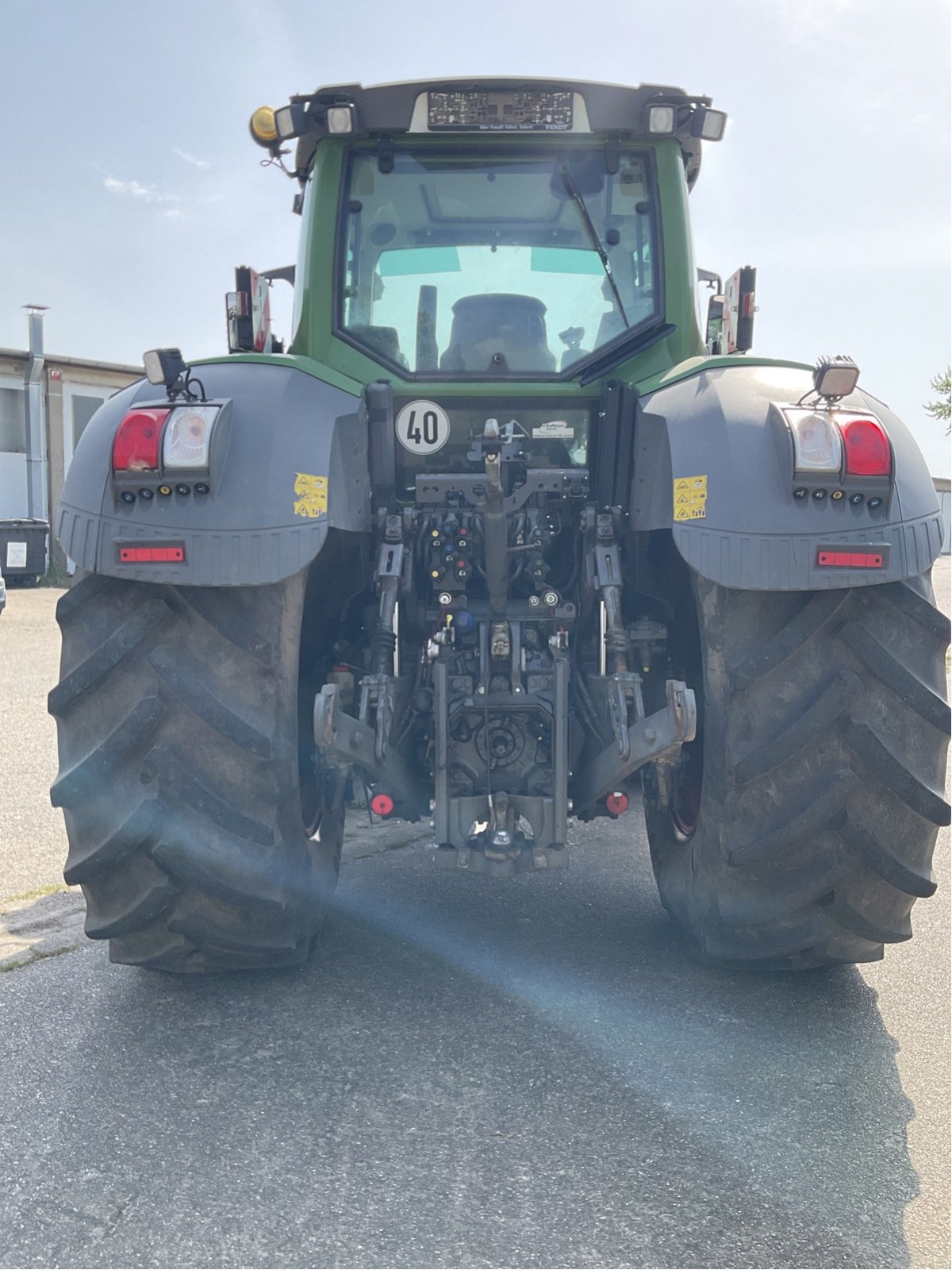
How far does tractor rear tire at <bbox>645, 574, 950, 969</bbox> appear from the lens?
2.94 m

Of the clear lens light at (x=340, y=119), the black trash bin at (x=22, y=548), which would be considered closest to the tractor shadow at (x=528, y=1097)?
the clear lens light at (x=340, y=119)

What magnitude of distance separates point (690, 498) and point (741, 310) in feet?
5.14

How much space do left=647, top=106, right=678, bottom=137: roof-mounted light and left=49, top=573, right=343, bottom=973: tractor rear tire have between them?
2010 millimetres

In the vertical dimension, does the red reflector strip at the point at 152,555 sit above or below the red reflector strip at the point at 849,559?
below

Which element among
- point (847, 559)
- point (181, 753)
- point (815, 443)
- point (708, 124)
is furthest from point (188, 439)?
point (708, 124)

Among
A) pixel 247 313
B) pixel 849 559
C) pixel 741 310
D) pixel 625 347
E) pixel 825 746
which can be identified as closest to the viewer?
pixel 849 559

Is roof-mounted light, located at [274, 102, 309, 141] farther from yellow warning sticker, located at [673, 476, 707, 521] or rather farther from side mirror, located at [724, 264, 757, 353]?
yellow warning sticker, located at [673, 476, 707, 521]

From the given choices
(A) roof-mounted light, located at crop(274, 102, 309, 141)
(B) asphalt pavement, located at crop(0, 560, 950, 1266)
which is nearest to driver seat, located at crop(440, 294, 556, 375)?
(A) roof-mounted light, located at crop(274, 102, 309, 141)

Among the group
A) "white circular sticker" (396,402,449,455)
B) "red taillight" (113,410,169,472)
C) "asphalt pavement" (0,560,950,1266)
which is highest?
"white circular sticker" (396,402,449,455)

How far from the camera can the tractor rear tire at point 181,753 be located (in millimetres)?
2949

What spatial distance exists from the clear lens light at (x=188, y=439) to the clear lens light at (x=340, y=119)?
4.49 feet

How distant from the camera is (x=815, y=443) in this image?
2.87 metres

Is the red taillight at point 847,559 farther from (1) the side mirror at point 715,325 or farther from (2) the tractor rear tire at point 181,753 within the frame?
(1) the side mirror at point 715,325

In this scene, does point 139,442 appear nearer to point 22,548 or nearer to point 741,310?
point 741,310
